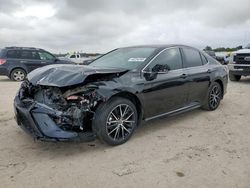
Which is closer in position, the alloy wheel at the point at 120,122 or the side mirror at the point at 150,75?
the alloy wheel at the point at 120,122

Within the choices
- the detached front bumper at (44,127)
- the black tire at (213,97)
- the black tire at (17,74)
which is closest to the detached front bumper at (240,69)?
the black tire at (213,97)

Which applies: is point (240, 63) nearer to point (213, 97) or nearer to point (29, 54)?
point (213, 97)

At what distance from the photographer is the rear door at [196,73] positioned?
5145mm

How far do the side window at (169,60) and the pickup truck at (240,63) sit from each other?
6.13 m

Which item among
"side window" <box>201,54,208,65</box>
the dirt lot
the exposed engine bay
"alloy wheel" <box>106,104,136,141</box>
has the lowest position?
the dirt lot

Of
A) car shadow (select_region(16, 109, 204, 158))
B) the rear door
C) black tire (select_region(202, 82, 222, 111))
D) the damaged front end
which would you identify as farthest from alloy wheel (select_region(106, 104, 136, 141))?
black tire (select_region(202, 82, 222, 111))

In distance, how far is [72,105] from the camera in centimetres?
355

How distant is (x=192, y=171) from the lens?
3176mm

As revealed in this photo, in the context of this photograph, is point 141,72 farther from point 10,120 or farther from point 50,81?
point 10,120

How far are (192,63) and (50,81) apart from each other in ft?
9.64

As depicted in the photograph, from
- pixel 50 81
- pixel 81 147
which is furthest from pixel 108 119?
pixel 50 81

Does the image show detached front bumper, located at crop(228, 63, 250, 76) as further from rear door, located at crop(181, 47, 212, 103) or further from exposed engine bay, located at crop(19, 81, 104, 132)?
exposed engine bay, located at crop(19, 81, 104, 132)

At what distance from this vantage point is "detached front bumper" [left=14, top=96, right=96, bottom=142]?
3430mm

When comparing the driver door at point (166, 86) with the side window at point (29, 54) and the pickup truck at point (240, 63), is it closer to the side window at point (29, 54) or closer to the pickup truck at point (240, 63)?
the pickup truck at point (240, 63)
